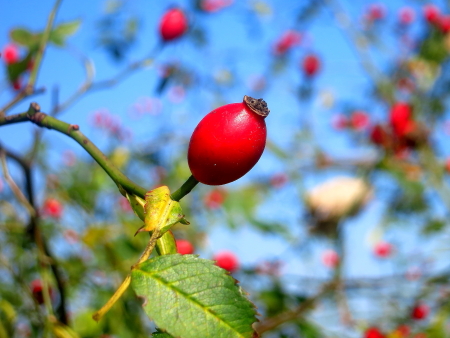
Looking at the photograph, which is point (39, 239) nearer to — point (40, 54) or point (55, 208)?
point (40, 54)

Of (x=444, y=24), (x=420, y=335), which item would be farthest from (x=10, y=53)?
(x=444, y=24)

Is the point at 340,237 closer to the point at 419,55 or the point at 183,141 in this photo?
the point at 183,141

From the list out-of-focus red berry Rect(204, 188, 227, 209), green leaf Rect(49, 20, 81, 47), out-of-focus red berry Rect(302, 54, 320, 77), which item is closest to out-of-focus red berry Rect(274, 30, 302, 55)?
out-of-focus red berry Rect(302, 54, 320, 77)

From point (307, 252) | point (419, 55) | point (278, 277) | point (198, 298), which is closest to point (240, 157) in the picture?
point (198, 298)

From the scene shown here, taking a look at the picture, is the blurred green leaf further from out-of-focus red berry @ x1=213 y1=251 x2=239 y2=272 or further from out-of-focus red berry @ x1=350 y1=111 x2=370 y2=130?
out-of-focus red berry @ x1=350 y1=111 x2=370 y2=130

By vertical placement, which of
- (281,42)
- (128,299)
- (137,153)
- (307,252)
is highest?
(281,42)

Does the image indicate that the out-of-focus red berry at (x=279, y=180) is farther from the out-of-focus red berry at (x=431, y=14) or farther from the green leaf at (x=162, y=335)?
the green leaf at (x=162, y=335)
